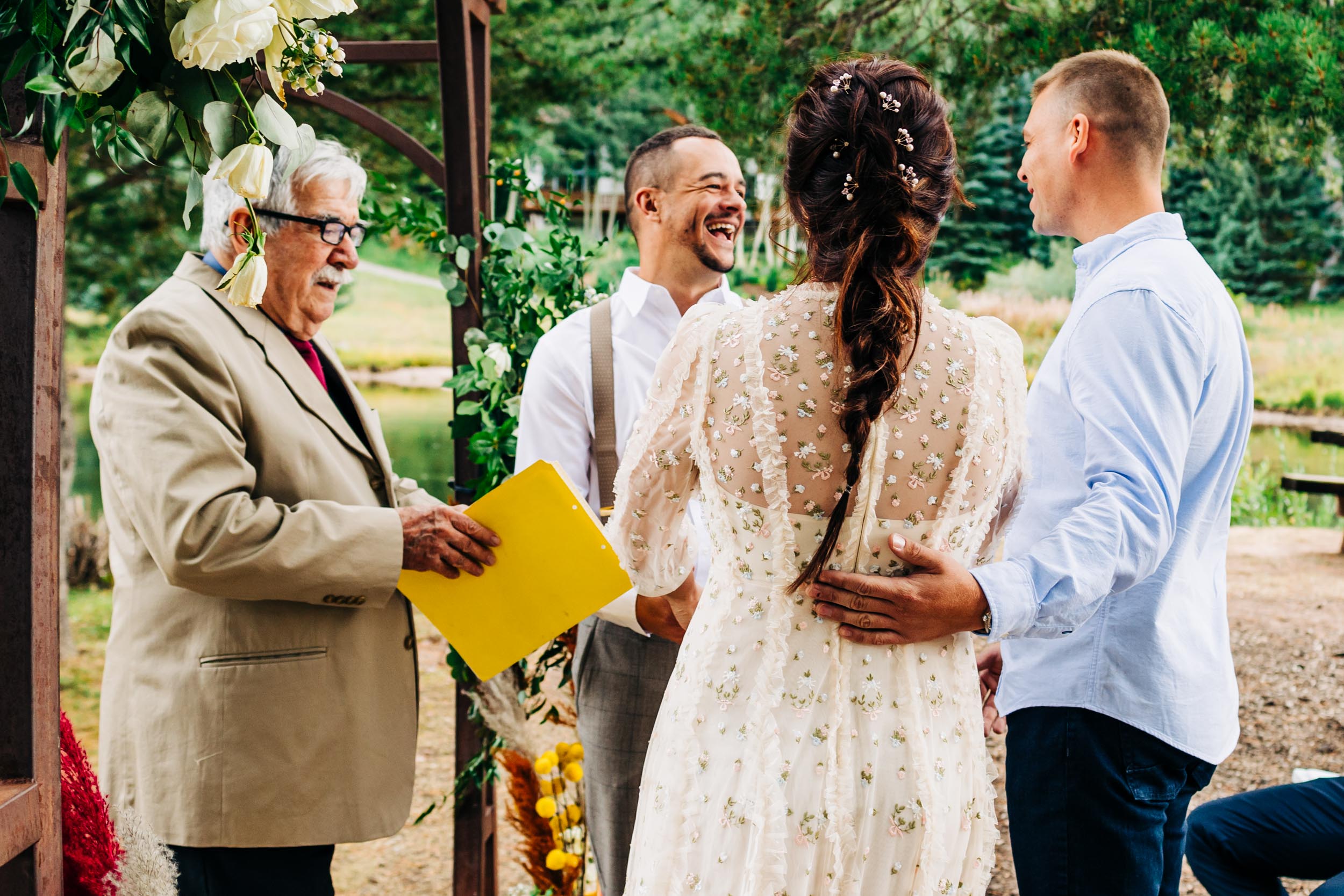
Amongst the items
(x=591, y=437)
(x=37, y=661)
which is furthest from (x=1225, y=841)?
(x=37, y=661)

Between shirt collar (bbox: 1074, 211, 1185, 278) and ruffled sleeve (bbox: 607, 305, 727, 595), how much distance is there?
0.71 meters

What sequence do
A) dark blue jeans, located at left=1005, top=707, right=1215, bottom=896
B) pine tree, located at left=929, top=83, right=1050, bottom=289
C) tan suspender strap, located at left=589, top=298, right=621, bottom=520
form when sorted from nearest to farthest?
dark blue jeans, located at left=1005, top=707, right=1215, bottom=896 < tan suspender strap, located at left=589, top=298, right=621, bottom=520 < pine tree, located at left=929, top=83, right=1050, bottom=289

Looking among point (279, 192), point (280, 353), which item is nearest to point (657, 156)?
point (279, 192)

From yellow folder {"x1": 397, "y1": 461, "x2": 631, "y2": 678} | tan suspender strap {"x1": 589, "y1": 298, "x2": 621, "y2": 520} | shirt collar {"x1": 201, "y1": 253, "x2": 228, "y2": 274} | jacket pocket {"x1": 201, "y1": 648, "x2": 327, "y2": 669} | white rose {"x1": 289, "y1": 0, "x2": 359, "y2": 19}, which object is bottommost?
jacket pocket {"x1": 201, "y1": 648, "x2": 327, "y2": 669}

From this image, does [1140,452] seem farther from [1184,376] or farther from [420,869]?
[420,869]

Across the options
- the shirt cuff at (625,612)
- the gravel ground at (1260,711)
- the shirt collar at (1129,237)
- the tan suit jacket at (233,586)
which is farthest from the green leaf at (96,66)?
the gravel ground at (1260,711)

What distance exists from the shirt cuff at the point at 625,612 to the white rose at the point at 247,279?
1.00 m

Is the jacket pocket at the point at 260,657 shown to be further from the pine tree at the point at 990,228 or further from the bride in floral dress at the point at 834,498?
the pine tree at the point at 990,228

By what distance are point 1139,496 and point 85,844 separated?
4.84 feet

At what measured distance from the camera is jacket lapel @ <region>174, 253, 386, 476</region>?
5.80 ft

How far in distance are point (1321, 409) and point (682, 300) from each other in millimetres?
4518

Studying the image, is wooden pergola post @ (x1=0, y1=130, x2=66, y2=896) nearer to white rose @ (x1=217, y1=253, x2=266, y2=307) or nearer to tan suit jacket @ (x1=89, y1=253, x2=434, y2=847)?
white rose @ (x1=217, y1=253, x2=266, y2=307)

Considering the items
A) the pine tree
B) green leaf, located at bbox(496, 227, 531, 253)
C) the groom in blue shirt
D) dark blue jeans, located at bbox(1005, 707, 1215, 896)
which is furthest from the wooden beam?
the pine tree

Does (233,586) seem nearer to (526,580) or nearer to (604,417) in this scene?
(526,580)
